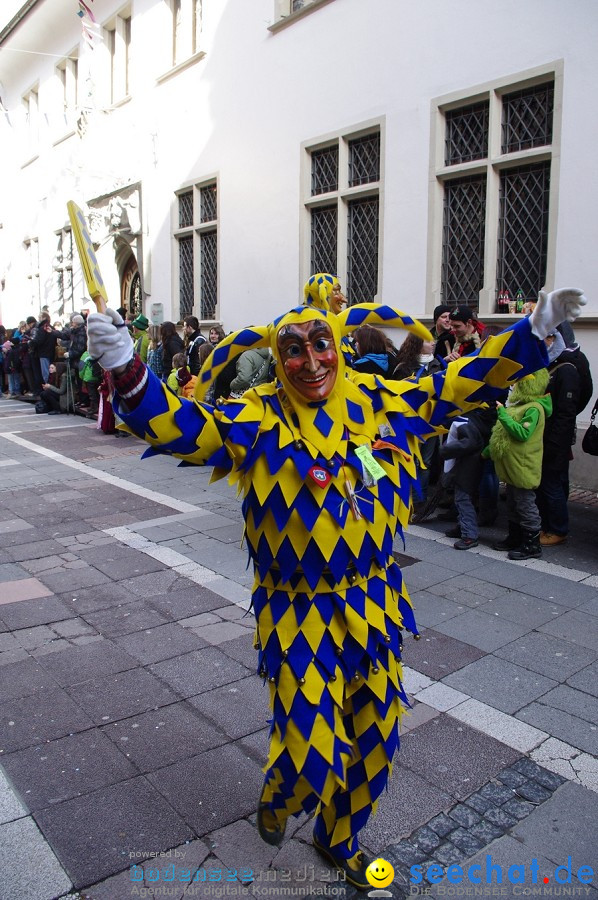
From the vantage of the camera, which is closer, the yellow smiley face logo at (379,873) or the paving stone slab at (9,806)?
the yellow smiley face logo at (379,873)

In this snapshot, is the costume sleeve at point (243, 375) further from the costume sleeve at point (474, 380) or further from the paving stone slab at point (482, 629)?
the costume sleeve at point (474, 380)

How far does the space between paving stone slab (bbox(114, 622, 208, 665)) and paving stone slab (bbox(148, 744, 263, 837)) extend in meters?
1.05

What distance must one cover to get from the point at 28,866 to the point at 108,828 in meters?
0.30

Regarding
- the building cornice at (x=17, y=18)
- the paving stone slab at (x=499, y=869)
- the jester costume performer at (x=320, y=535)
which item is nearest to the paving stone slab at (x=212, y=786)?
the jester costume performer at (x=320, y=535)

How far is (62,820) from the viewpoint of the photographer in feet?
9.30

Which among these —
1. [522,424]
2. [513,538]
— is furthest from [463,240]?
[513,538]

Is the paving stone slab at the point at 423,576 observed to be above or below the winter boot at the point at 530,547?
below

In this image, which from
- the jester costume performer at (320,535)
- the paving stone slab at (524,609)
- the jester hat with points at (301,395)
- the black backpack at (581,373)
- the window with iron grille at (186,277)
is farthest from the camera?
the window with iron grille at (186,277)

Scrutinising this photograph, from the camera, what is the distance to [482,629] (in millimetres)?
4555

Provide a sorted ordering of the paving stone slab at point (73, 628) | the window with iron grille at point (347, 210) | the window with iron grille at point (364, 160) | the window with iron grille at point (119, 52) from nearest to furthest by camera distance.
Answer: the paving stone slab at point (73, 628), the window with iron grille at point (364, 160), the window with iron grille at point (347, 210), the window with iron grille at point (119, 52)

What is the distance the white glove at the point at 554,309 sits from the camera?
2.37m

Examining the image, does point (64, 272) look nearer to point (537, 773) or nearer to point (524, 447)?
point (524, 447)

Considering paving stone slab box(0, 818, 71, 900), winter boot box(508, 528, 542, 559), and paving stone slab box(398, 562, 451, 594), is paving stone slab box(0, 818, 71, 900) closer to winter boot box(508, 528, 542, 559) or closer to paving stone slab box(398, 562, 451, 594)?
paving stone slab box(398, 562, 451, 594)

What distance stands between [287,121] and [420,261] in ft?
13.0
